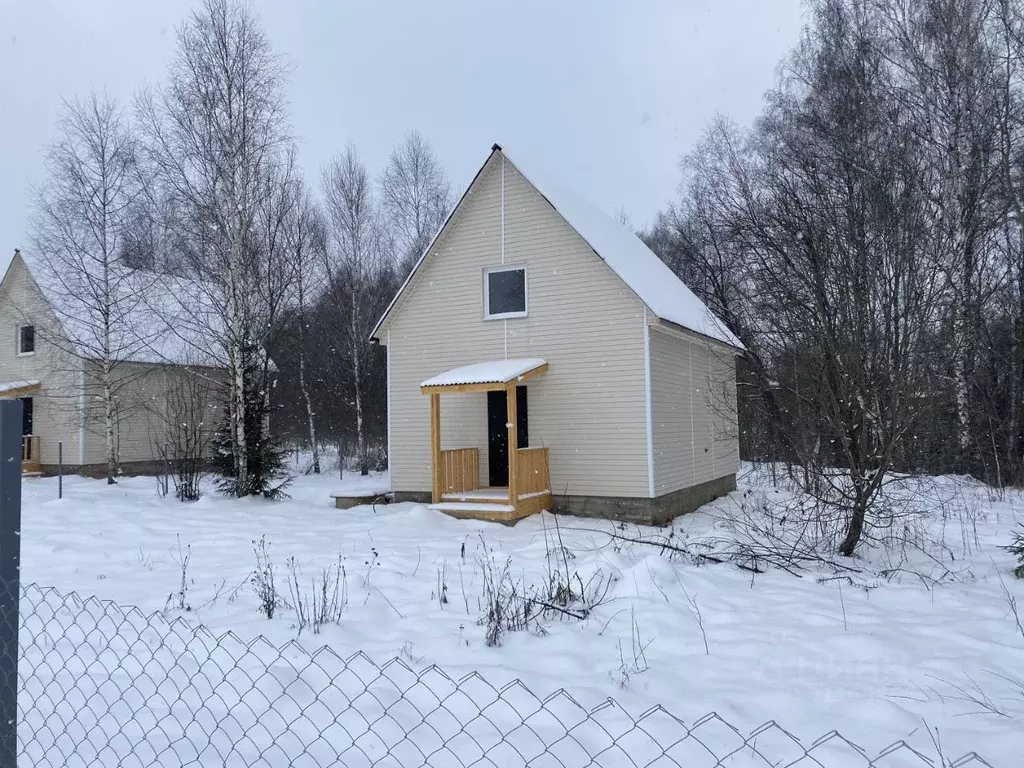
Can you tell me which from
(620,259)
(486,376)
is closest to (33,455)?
(486,376)

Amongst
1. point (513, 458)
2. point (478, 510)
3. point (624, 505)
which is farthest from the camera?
point (624, 505)

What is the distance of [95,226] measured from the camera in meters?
18.4

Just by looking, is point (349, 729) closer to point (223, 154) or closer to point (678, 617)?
point (678, 617)

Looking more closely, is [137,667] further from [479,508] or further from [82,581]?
[479,508]

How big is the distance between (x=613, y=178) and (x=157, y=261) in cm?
5579

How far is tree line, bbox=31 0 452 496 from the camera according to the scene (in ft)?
49.0

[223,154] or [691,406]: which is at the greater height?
[223,154]

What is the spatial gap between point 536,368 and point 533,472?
6.02 feet

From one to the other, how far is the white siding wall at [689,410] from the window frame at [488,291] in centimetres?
248

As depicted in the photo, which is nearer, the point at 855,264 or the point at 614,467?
the point at 855,264

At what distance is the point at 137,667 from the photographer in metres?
4.62

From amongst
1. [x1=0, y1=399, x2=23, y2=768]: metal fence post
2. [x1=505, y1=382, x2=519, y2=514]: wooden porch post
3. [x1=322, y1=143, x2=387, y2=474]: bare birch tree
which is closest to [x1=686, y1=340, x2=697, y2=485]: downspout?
[x1=505, y1=382, x2=519, y2=514]: wooden porch post

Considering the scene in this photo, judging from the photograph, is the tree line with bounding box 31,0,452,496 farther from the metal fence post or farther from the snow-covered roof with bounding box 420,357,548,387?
the metal fence post

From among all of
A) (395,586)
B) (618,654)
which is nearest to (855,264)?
(618,654)
